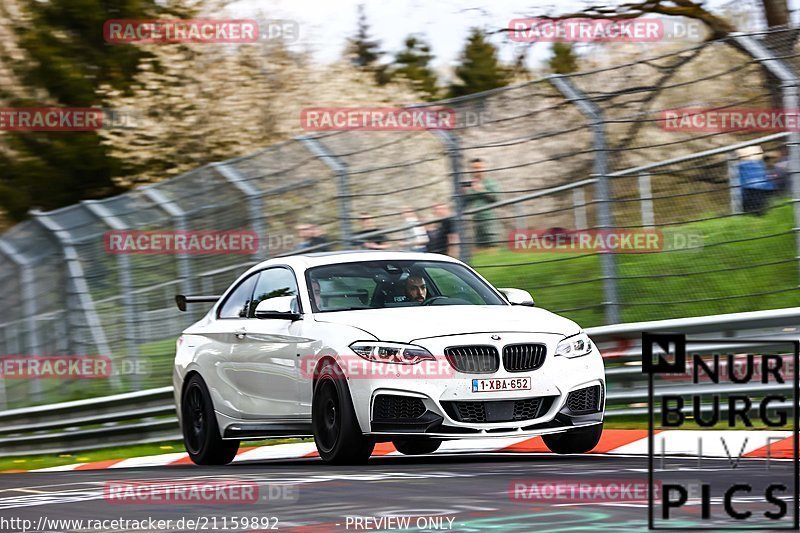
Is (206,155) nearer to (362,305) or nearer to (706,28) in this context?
(706,28)

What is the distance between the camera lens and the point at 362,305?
406 inches

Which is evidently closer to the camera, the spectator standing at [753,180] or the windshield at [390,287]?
the windshield at [390,287]

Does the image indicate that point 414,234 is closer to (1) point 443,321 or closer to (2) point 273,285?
(2) point 273,285

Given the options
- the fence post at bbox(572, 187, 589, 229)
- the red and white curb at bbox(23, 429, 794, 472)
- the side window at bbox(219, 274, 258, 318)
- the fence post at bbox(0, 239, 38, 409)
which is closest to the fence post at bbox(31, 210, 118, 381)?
the fence post at bbox(0, 239, 38, 409)

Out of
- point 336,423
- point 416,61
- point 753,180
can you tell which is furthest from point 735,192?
point 416,61

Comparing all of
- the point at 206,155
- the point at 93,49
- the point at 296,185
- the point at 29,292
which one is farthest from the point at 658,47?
the point at 93,49

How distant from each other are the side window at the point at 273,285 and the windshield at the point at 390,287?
0.60 ft

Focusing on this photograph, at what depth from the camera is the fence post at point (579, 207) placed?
1261 centimetres

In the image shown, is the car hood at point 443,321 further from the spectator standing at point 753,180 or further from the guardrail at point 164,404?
the spectator standing at point 753,180

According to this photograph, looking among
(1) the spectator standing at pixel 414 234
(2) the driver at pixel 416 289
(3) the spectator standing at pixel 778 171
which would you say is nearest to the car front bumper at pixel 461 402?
(2) the driver at pixel 416 289

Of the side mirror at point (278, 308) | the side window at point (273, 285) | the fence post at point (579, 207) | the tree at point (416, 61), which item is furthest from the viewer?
the tree at point (416, 61)

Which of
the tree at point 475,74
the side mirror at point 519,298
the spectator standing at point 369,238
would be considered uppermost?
the tree at point 475,74

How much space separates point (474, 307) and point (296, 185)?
217 inches

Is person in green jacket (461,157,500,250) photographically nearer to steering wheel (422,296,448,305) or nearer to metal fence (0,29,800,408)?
metal fence (0,29,800,408)
